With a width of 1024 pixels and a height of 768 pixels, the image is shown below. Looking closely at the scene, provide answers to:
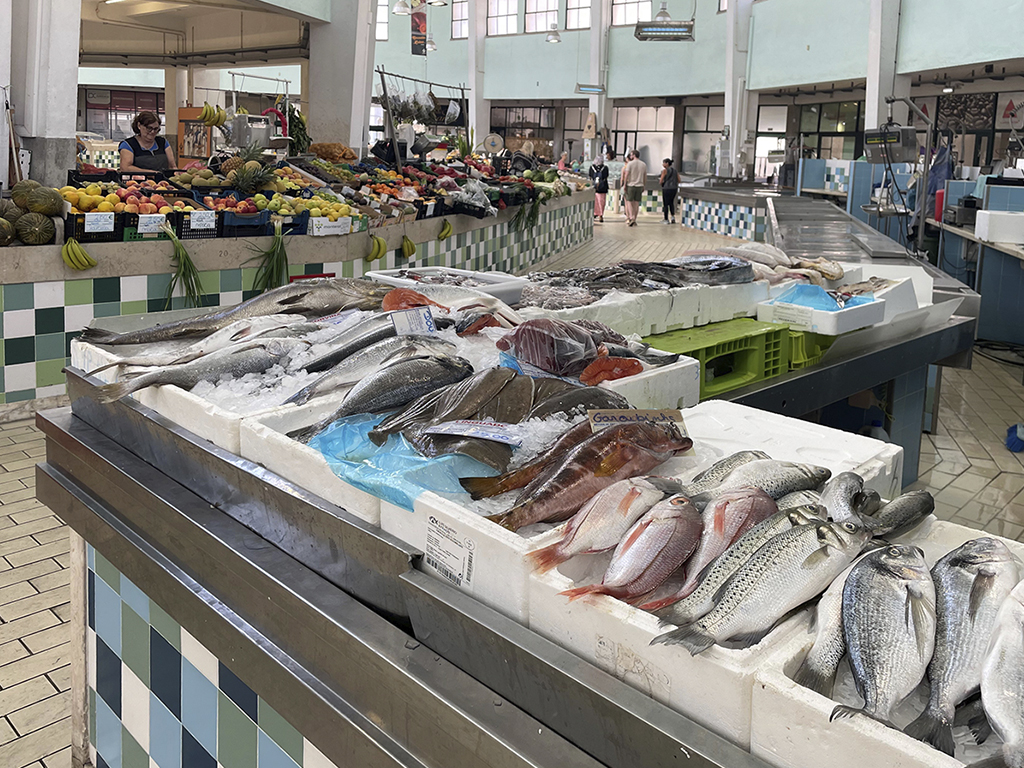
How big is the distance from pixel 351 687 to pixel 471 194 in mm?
8137

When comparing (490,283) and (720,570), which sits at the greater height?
(490,283)

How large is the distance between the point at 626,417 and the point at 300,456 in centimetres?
64

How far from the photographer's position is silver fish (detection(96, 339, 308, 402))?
209 cm

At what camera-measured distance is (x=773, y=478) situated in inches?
63.2

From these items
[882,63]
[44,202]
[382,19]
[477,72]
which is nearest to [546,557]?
[44,202]

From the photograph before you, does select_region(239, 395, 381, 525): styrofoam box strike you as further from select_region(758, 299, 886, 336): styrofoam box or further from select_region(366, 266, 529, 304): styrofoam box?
select_region(758, 299, 886, 336): styrofoam box

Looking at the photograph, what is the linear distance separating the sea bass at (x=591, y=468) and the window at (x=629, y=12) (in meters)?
24.5

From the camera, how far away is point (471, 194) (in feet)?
30.5

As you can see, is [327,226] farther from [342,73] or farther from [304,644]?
[342,73]

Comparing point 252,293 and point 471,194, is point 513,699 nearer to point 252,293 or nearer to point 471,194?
point 252,293

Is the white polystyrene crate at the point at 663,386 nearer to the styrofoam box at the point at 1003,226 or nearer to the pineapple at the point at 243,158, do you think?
the pineapple at the point at 243,158

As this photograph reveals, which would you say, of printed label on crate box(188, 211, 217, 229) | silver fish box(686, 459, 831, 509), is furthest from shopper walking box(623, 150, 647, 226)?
silver fish box(686, 459, 831, 509)

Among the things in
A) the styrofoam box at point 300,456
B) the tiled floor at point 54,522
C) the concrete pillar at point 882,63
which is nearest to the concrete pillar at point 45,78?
the tiled floor at point 54,522

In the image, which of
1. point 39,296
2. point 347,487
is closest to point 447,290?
point 347,487
